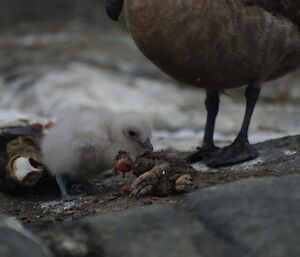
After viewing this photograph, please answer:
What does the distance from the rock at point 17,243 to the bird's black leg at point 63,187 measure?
1.50m

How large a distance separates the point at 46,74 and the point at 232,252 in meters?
7.44

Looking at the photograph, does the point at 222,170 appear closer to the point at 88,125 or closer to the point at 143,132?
the point at 143,132

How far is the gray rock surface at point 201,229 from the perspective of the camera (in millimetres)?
3391

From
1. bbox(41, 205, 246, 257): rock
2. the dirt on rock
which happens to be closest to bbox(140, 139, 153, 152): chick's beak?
the dirt on rock

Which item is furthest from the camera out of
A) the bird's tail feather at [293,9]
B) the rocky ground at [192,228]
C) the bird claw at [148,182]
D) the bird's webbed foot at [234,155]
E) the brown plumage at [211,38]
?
the bird's tail feather at [293,9]

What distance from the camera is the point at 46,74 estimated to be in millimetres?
10562

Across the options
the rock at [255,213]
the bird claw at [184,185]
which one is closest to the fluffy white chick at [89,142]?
the bird claw at [184,185]

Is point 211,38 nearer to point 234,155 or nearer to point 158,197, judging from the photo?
point 234,155

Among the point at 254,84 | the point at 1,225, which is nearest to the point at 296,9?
the point at 254,84

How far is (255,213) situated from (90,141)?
159 cm

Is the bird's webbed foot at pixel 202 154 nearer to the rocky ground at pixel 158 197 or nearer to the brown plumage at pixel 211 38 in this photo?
the rocky ground at pixel 158 197

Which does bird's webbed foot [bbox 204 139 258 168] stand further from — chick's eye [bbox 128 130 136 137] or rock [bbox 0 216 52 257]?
rock [bbox 0 216 52 257]

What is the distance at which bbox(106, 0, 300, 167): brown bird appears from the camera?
5371 millimetres

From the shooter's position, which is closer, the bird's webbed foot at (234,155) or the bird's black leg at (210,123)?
the bird's webbed foot at (234,155)
